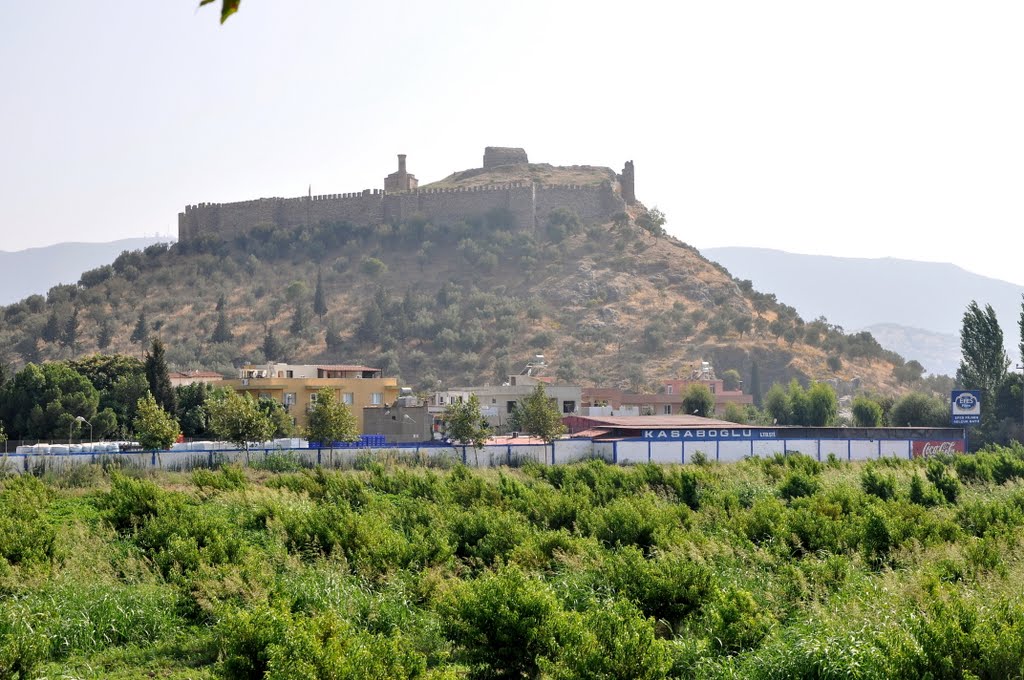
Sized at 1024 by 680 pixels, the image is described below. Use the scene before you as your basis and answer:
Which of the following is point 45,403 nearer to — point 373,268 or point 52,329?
point 52,329

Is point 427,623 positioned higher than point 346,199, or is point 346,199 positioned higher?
point 346,199

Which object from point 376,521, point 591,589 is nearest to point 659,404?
point 376,521

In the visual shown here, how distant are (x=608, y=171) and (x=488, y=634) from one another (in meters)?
94.5

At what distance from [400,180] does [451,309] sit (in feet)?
72.5

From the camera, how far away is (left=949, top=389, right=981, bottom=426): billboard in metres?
44.2

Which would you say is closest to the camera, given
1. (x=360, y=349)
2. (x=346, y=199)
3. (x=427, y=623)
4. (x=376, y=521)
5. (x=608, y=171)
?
(x=427, y=623)

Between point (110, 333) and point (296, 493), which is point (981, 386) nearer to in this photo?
point (296, 493)

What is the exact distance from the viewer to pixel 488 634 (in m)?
11.8

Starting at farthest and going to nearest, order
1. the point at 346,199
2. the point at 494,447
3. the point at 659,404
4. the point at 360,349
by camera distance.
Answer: the point at 346,199 → the point at 360,349 → the point at 659,404 → the point at 494,447

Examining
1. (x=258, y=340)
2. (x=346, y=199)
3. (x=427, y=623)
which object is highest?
(x=346, y=199)

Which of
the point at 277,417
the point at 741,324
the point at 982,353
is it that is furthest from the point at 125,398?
the point at 741,324

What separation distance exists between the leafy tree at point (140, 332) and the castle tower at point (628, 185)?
40.2 metres

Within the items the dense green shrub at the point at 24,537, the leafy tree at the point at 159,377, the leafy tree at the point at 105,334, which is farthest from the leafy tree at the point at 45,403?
the leafy tree at the point at 105,334

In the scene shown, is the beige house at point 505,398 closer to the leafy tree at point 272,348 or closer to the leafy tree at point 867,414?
the leafy tree at point 867,414
